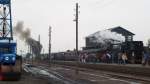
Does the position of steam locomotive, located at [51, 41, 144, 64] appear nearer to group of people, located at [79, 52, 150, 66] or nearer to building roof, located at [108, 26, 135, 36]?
group of people, located at [79, 52, 150, 66]

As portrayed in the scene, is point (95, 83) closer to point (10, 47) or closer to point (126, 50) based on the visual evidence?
point (10, 47)

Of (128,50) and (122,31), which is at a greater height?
(122,31)

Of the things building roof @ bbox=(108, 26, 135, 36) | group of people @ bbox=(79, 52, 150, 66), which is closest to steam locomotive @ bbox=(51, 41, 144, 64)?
group of people @ bbox=(79, 52, 150, 66)

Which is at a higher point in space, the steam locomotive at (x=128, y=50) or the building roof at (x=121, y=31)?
the building roof at (x=121, y=31)

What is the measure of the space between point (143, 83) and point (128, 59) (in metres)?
22.8

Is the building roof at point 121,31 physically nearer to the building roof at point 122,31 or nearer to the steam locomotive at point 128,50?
the building roof at point 122,31

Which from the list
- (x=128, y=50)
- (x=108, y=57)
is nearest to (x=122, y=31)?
(x=108, y=57)

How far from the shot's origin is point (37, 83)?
1081 inches

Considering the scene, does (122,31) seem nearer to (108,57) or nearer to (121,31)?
(121,31)

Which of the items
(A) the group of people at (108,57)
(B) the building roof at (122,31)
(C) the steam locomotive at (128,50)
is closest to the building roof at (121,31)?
(B) the building roof at (122,31)

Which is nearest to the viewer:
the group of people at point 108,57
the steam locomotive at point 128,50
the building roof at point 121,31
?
the group of people at point 108,57

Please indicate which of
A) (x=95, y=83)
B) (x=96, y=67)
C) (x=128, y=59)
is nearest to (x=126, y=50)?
(x=128, y=59)

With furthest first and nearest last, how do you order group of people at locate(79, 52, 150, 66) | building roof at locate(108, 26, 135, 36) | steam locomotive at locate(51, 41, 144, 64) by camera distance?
building roof at locate(108, 26, 135, 36) < steam locomotive at locate(51, 41, 144, 64) < group of people at locate(79, 52, 150, 66)

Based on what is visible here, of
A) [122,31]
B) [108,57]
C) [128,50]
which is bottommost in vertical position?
[108,57]
